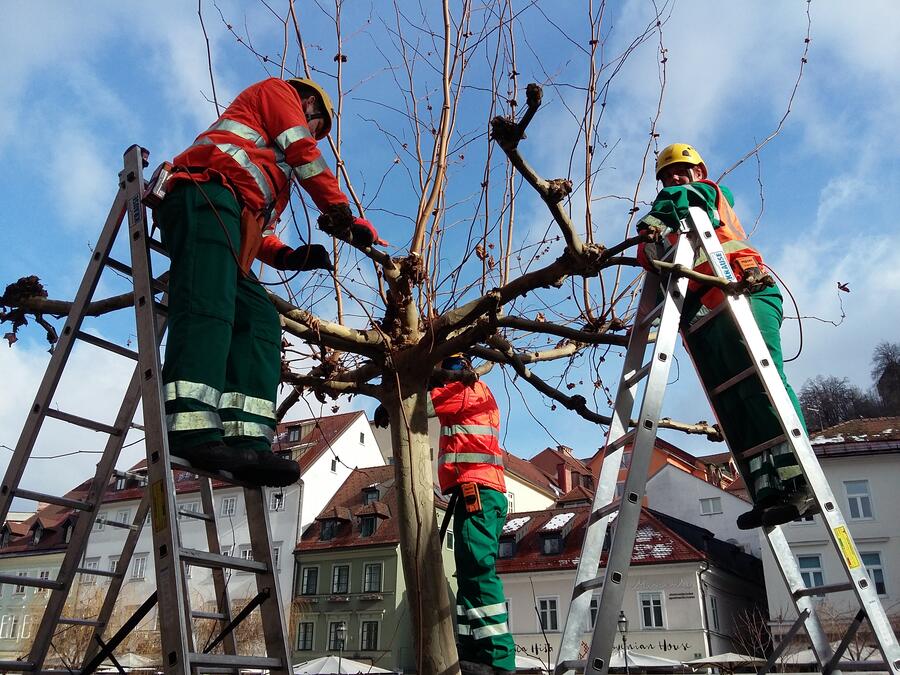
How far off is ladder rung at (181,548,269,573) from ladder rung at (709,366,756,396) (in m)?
2.35

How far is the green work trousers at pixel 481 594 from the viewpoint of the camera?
461cm

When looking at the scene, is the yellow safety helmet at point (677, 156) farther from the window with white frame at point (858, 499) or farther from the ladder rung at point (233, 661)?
the window with white frame at point (858, 499)

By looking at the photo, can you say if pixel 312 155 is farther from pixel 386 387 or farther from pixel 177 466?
pixel 386 387

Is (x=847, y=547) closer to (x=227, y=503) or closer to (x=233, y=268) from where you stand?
(x=233, y=268)

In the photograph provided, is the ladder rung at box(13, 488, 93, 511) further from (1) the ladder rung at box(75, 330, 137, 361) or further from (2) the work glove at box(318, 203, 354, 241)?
(2) the work glove at box(318, 203, 354, 241)

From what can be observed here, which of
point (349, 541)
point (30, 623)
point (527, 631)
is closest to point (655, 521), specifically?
point (527, 631)

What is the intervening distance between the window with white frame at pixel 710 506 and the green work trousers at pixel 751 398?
31.0 metres

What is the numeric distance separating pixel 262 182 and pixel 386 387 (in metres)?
1.92

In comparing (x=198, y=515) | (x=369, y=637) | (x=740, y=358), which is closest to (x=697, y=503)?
(x=369, y=637)

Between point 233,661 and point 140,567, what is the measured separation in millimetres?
35879

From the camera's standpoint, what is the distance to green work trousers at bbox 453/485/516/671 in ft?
15.1

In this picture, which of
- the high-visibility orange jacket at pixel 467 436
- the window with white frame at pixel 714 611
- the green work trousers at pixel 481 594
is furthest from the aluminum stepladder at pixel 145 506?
the window with white frame at pixel 714 611

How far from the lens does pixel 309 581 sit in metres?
32.8

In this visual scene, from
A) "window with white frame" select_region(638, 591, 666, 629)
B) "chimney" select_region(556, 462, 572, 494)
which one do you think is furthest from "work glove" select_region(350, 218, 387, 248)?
"chimney" select_region(556, 462, 572, 494)
